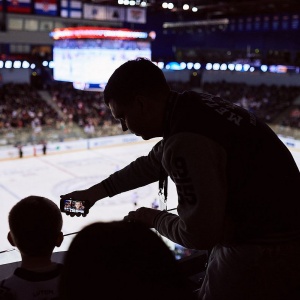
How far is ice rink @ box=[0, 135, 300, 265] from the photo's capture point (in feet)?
32.7

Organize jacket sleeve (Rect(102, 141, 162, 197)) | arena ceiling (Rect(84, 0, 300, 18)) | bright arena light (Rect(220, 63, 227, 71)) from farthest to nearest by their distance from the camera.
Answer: bright arena light (Rect(220, 63, 227, 71)) < arena ceiling (Rect(84, 0, 300, 18)) < jacket sleeve (Rect(102, 141, 162, 197))

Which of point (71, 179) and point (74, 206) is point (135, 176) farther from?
point (71, 179)

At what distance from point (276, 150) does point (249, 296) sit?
47 centimetres

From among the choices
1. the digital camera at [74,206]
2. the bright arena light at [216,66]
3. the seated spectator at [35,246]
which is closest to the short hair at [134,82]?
the seated spectator at [35,246]

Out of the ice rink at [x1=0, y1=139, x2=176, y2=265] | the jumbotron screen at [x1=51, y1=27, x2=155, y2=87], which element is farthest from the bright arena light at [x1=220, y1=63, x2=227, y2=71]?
the ice rink at [x1=0, y1=139, x2=176, y2=265]

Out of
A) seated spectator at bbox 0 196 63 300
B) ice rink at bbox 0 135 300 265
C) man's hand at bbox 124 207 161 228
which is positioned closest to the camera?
seated spectator at bbox 0 196 63 300

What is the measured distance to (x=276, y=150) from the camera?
139 cm

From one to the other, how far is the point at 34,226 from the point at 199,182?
0.49 m

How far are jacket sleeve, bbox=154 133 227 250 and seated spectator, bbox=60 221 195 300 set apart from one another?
1.66ft

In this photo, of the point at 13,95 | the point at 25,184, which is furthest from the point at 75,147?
the point at 13,95

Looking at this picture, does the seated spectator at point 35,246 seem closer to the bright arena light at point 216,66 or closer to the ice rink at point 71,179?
the ice rink at point 71,179

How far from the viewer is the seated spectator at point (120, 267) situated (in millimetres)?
712

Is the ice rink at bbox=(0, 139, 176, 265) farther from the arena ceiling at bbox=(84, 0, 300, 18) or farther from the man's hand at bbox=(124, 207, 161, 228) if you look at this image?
the arena ceiling at bbox=(84, 0, 300, 18)

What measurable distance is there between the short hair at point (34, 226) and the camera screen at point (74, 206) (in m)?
0.54
